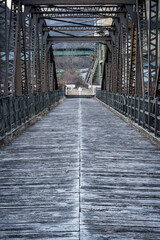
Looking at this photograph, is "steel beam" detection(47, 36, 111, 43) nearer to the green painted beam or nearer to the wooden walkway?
the wooden walkway

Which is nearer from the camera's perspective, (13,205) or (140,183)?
(13,205)

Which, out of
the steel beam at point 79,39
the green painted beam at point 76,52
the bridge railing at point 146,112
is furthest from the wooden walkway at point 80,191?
the green painted beam at point 76,52

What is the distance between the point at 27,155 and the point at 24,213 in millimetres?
3866

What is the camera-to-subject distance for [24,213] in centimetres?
455

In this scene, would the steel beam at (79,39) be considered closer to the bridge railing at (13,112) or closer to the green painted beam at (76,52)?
the bridge railing at (13,112)

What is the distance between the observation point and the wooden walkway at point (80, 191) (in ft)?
13.3

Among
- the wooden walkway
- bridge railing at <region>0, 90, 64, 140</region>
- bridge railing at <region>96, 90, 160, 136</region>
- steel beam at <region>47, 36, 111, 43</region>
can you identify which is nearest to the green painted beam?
steel beam at <region>47, 36, 111, 43</region>

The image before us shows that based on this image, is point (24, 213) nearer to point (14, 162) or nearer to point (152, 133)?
point (14, 162)

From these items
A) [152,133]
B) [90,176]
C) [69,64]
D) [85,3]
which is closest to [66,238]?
[90,176]

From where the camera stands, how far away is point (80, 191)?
5.41 m

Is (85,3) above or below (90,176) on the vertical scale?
above

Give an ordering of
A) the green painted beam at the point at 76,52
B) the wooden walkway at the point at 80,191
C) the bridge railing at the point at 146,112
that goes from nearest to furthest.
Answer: the wooden walkway at the point at 80,191 → the bridge railing at the point at 146,112 → the green painted beam at the point at 76,52

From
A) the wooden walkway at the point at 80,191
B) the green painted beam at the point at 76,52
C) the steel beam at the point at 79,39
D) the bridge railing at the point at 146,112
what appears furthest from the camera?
the green painted beam at the point at 76,52

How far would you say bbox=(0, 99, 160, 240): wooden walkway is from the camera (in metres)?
4.05
